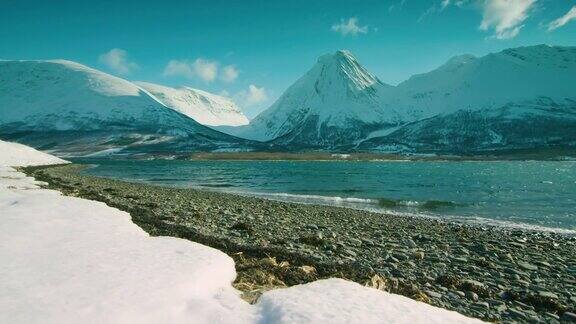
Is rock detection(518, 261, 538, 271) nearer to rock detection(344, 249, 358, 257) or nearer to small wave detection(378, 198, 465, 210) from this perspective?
rock detection(344, 249, 358, 257)

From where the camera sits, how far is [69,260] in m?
13.4

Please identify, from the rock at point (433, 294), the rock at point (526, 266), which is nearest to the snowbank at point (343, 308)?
the rock at point (433, 294)

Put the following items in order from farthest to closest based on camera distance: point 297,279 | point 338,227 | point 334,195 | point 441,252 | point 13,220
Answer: point 334,195
point 338,227
point 441,252
point 13,220
point 297,279

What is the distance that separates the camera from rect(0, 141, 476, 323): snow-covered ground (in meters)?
9.91

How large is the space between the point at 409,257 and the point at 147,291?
1253 cm

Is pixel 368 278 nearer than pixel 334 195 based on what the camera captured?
Yes

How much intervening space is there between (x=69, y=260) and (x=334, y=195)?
46.6 meters

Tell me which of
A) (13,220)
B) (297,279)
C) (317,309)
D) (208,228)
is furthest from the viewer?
(208,228)

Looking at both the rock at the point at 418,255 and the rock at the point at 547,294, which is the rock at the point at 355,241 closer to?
the rock at the point at 418,255

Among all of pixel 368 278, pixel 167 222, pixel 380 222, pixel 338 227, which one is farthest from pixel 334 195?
pixel 368 278

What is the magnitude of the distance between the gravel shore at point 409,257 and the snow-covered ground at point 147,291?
151cm

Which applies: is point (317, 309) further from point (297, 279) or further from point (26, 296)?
point (26, 296)

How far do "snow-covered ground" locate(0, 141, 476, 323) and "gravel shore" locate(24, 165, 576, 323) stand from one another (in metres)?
1.51

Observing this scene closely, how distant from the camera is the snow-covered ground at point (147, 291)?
9.91 m
